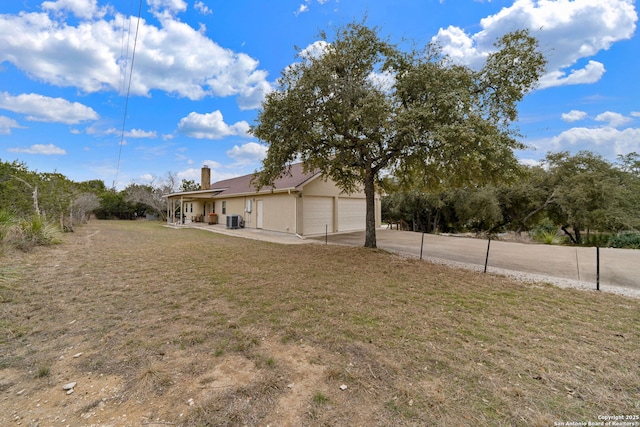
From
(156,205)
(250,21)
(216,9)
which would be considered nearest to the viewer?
(216,9)

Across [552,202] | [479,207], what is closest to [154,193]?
[479,207]

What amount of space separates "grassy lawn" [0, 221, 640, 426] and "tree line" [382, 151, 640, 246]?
8.01 metres

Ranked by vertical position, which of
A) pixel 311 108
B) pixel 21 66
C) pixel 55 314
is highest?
pixel 21 66

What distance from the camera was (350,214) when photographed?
17.5 meters

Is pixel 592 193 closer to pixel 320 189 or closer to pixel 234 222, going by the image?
pixel 320 189

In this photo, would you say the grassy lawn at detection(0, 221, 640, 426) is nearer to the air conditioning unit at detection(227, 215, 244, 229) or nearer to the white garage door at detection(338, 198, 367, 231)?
the white garage door at detection(338, 198, 367, 231)

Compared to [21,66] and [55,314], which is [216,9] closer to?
[21,66]

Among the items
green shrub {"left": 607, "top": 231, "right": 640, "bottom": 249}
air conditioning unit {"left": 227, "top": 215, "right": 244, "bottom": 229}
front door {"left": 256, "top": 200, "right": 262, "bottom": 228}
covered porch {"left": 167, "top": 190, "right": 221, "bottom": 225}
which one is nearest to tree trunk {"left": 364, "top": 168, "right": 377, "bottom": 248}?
front door {"left": 256, "top": 200, "right": 262, "bottom": 228}

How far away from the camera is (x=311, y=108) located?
852cm

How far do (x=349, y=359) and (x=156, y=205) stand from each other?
31.3m

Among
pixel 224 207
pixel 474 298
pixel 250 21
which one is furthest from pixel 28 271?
pixel 224 207

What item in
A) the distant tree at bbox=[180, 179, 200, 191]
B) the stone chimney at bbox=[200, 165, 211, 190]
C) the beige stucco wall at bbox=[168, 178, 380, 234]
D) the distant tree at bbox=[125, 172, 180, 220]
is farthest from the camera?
the distant tree at bbox=[180, 179, 200, 191]

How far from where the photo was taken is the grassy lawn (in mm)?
2174

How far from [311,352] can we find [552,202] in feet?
68.8
